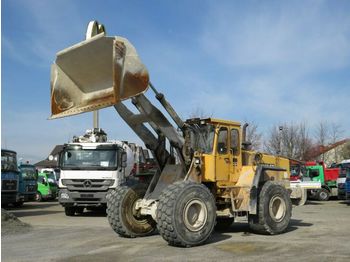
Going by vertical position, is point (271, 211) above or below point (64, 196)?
below

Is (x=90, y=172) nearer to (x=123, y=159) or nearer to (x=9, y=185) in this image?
(x=123, y=159)

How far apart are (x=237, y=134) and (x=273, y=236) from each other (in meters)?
2.57

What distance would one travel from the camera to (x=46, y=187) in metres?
33.2

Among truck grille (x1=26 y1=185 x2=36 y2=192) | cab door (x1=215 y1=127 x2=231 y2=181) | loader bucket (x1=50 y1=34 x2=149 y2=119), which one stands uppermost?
loader bucket (x1=50 y1=34 x2=149 y2=119)

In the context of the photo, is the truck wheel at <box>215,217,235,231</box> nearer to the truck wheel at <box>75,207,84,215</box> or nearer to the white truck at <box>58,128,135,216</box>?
the white truck at <box>58,128,135,216</box>

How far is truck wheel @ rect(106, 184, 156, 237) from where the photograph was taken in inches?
454

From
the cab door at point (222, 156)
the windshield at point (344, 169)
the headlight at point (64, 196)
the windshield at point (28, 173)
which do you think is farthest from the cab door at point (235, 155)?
the windshield at point (28, 173)

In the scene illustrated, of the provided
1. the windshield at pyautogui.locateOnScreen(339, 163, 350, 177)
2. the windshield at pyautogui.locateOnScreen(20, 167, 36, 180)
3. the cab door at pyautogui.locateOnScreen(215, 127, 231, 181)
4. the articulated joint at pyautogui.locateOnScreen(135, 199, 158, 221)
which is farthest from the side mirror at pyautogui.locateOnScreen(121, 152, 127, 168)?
the windshield at pyautogui.locateOnScreen(339, 163, 350, 177)

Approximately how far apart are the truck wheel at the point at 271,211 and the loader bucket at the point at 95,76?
4354 millimetres

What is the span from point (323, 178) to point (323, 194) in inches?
49.1

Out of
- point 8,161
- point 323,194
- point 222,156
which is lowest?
point 323,194

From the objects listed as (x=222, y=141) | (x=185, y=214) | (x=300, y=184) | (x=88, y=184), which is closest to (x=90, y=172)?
(x=88, y=184)

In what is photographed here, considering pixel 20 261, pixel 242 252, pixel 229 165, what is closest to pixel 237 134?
pixel 229 165

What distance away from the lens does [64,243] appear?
1111 cm
